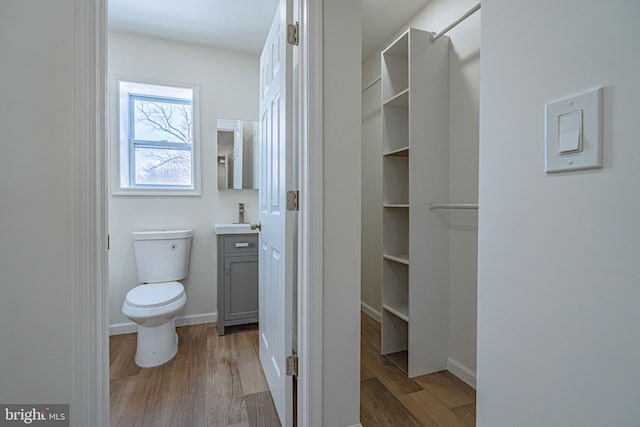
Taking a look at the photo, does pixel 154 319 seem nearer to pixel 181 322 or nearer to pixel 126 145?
pixel 181 322

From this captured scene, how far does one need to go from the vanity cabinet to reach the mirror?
1.87ft

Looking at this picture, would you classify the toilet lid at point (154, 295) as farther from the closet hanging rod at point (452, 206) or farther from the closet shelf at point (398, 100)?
the closet shelf at point (398, 100)

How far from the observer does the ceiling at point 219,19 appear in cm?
203

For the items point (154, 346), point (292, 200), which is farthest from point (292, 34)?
point (154, 346)

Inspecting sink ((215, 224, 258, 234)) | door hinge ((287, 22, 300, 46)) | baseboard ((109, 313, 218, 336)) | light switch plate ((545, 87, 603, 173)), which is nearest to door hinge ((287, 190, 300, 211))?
door hinge ((287, 22, 300, 46))

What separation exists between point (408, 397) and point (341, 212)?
47.2 inches

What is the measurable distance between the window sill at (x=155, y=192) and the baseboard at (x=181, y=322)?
1104 mm

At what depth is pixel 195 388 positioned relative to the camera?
167 centimetres

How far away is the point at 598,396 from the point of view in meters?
0.39

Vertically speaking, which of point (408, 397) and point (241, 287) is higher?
point (241, 287)

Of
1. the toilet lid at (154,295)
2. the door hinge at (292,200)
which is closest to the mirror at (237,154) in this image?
the toilet lid at (154,295)

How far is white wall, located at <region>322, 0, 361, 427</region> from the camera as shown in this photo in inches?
46.9

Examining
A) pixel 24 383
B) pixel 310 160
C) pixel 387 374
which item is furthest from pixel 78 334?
pixel 387 374

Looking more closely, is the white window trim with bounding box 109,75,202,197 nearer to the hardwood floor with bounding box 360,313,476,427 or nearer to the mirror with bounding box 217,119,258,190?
the mirror with bounding box 217,119,258,190
